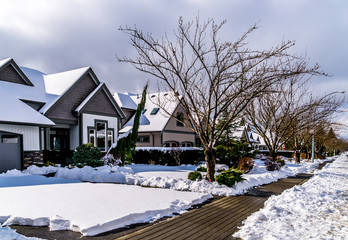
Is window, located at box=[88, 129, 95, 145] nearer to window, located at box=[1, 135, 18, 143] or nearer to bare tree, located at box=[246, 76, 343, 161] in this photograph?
window, located at box=[1, 135, 18, 143]

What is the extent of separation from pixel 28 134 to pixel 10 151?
1.26 metres

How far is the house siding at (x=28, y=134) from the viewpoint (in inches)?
532

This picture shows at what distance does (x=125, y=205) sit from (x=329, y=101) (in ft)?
54.0

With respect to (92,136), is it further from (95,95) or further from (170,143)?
(170,143)

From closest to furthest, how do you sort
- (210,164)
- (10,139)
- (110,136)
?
(210,164)
(10,139)
(110,136)

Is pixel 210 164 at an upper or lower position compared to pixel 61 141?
lower

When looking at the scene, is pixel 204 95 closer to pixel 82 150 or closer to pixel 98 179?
pixel 98 179

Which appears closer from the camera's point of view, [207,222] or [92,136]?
[207,222]

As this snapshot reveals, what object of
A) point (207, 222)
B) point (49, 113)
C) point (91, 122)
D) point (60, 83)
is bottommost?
point (207, 222)

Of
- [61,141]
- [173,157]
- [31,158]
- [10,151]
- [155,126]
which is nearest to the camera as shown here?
[10,151]

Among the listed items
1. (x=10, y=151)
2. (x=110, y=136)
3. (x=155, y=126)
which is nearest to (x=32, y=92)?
(x=10, y=151)

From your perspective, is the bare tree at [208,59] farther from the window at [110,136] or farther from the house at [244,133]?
the window at [110,136]

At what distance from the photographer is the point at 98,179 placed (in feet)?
36.9

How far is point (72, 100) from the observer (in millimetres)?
19266
